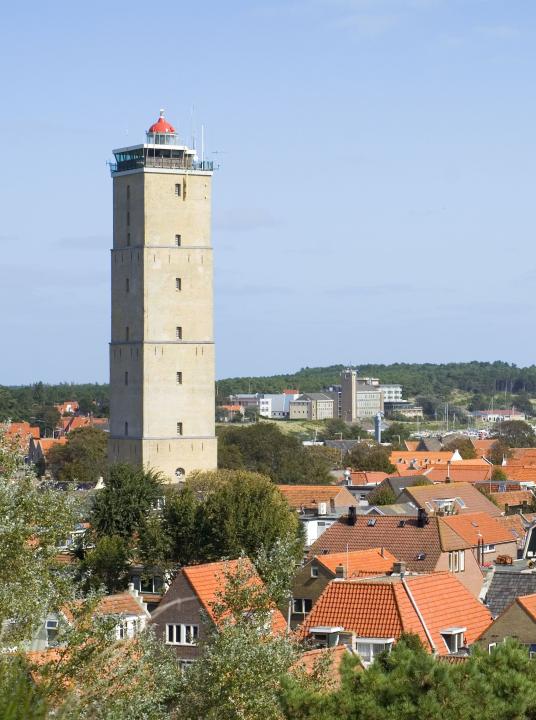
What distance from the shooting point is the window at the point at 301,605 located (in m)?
48.7

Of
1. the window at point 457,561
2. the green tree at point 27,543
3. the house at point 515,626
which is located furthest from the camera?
the window at point 457,561

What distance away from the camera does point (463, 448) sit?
14812cm

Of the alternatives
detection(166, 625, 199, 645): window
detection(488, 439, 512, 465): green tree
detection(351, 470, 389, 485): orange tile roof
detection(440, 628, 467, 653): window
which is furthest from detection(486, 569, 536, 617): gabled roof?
detection(488, 439, 512, 465): green tree

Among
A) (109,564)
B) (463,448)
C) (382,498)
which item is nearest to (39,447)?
(463,448)

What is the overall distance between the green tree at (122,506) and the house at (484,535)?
1107 centimetres

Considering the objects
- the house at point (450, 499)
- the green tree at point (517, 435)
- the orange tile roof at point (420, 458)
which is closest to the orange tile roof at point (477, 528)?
the house at point (450, 499)

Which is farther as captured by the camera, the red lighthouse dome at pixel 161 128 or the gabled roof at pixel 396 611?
the red lighthouse dome at pixel 161 128

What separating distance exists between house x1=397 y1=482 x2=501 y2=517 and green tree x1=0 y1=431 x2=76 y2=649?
155 ft

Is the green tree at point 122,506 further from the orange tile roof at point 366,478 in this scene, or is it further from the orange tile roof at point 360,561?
the orange tile roof at point 366,478

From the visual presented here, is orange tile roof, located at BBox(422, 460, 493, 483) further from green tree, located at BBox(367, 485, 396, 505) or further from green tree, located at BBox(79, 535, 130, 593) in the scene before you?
green tree, located at BBox(79, 535, 130, 593)

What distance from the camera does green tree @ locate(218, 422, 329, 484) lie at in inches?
4230

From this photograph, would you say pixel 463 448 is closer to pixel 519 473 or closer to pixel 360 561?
pixel 519 473

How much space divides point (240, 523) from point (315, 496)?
24.6 m

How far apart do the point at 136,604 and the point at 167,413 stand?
161ft
